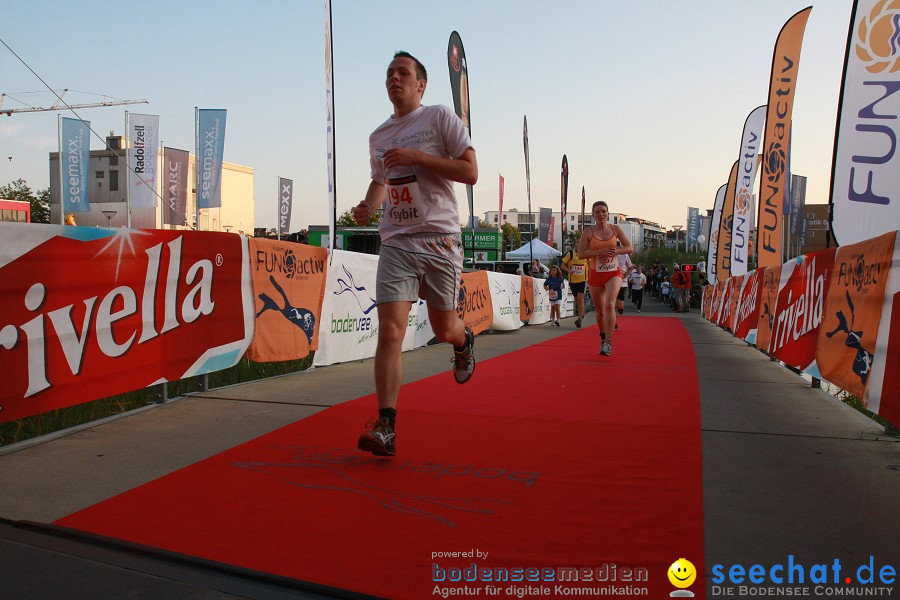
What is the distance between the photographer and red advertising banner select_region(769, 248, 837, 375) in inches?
228

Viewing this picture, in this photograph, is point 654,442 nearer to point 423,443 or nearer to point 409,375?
point 423,443

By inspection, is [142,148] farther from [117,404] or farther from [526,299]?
[117,404]

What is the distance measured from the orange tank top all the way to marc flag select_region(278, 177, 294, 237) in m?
24.7

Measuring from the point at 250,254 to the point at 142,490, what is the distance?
3262 mm

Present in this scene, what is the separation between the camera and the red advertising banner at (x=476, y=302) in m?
11.6

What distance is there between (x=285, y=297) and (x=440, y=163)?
11.2ft

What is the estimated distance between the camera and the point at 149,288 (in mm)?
4668

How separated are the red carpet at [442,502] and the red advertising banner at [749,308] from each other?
5.96 m

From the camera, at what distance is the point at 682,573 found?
2.13 m

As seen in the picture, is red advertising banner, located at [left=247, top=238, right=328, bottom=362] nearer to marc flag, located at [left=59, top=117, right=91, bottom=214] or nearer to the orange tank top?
the orange tank top

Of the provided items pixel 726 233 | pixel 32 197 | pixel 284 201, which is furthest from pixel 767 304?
pixel 32 197

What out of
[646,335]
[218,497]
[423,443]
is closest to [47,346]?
[218,497]

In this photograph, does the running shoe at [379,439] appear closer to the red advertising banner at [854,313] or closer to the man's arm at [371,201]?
the man's arm at [371,201]

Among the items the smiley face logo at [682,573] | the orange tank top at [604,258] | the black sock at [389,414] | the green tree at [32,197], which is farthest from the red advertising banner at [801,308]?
the green tree at [32,197]
